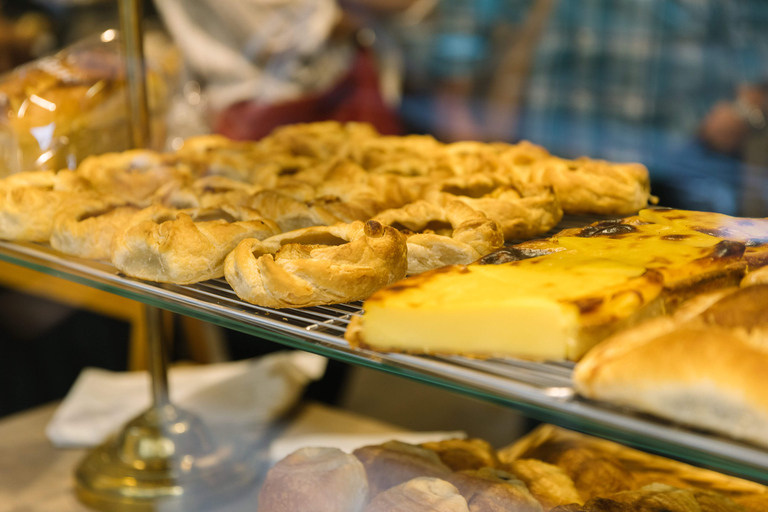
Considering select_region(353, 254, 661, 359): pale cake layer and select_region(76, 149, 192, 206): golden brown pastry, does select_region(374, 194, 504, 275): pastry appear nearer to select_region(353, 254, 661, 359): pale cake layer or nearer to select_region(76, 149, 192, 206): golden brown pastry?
select_region(353, 254, 661, 359): pale cake layer

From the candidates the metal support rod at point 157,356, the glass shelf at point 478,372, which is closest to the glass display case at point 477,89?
the glass shelf at point 478,372

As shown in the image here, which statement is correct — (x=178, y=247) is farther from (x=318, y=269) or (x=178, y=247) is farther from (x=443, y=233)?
(x=443, y=233)

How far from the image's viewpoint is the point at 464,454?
987 millimetres

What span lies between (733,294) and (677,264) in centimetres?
8

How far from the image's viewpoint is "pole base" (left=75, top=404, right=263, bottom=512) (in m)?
1.22

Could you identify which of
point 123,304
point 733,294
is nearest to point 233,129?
point 123,304

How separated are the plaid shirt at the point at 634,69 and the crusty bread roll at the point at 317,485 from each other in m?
0.93

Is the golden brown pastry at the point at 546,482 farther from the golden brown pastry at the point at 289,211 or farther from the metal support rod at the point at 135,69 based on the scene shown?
the metal support rod at the point at 135,69

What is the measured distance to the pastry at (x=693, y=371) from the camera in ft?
1.55

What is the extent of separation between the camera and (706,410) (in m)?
0.48

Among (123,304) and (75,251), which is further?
A: (123,304)

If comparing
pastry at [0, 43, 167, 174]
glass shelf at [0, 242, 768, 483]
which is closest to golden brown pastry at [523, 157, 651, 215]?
glass shelf at [0, 242, 768, 483]

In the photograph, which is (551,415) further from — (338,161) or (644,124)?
(644,124)

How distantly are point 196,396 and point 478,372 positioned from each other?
1142 millimetres
